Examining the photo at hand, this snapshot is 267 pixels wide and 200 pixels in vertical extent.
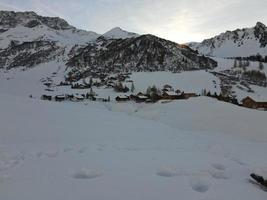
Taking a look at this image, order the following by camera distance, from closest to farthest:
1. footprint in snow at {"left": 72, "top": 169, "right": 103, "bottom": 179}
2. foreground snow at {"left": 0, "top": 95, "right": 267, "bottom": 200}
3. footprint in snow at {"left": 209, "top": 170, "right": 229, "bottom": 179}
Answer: foreground snow at {"left": 0, "top": 95, "right": 267, "bottom": 200} → footprint in snow at {"left": 72, "top": 169, "right": 103, "bottom": 179} → footprint in snow at {"left": 209, "top": 170, "right": 229, "bottom": 179}

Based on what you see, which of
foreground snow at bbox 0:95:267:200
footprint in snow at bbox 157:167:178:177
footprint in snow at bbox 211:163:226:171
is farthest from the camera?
footprint in snow at bbox 211:163:226:171

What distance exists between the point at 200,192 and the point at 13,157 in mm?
6881

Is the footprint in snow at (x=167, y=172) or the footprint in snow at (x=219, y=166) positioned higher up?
the footprint in snow at (x=167, y=172)

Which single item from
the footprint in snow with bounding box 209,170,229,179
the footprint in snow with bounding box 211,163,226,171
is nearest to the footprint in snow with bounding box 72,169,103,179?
the footprint in snow with bounding box 209,170,229,179

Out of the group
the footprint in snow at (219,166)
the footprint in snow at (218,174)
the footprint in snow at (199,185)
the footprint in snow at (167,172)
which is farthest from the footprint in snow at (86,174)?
the footprint in snow at (219,166)

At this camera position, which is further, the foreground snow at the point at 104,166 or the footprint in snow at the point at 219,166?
the footprint in snow at the point at 219,166

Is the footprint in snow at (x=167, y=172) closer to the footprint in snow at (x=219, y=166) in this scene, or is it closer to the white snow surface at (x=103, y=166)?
the white snow surface at (x=103, y=166)

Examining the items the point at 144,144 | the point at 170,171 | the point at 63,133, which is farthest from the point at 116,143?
the point at 170,171

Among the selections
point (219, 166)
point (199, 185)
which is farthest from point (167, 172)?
point (219, 166)

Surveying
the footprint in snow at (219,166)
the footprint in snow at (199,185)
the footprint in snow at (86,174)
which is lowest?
the footprint in snow at (219,166)

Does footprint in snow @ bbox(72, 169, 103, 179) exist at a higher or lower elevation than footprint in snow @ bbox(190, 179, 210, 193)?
higher

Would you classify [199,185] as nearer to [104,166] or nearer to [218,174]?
[218,174]

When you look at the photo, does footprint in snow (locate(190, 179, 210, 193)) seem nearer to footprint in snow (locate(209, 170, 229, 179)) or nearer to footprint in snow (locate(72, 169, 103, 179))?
footprint in snow (locate(209, 170, 229, 179))

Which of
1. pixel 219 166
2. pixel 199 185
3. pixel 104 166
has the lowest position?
pixel 219 166
